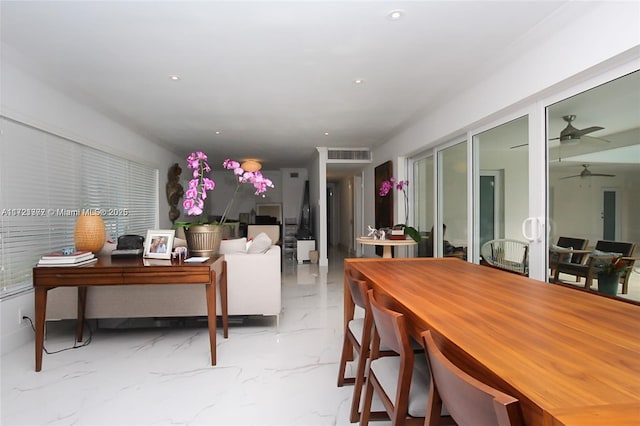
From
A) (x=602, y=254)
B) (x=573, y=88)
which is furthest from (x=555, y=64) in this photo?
(x=602, y=254)

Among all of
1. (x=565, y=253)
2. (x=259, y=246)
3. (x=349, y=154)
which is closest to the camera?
(x=565, y=253)

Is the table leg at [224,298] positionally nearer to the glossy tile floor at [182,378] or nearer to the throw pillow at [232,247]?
the glossy tile floor at [182,378]

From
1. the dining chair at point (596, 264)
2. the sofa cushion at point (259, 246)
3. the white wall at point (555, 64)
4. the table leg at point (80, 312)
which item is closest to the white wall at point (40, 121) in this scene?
the table leg at point (80, 312)

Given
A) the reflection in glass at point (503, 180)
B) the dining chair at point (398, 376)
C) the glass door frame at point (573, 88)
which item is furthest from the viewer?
the reflection in glass at point (503, 180)

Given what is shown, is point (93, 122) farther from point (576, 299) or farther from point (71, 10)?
point (576, 299)

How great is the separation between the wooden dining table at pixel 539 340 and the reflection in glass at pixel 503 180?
1.67 m

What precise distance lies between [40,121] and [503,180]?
14.9 feet

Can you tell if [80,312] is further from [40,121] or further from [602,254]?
[602,254]

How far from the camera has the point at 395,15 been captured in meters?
2.23

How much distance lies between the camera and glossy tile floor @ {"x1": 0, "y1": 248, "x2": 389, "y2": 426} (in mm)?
1871

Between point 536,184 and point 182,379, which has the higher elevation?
point 536,184

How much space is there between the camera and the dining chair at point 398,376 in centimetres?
111

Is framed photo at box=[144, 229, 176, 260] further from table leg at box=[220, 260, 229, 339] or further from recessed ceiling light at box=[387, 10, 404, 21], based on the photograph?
recessed ceiling light at box=[387, 10, 404, 21]

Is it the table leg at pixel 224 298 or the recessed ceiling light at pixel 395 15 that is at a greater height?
the recessed ceiling light at pixel 395 15
